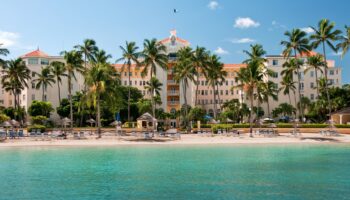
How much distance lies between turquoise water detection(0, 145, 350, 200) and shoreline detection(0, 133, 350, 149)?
28.0 feet

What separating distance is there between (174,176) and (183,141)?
2333cm

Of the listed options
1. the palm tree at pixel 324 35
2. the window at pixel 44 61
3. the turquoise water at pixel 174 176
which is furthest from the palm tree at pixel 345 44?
the window at pixel 44 61

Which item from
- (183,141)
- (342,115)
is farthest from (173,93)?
(183,141)

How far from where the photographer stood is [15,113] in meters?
75.2

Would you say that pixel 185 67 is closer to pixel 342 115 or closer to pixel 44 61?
pixel 342 115

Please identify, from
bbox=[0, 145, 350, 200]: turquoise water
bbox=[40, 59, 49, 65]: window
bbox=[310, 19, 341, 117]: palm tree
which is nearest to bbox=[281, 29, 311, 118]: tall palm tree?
bbox=[310, 19, 341, 117]: palm tree

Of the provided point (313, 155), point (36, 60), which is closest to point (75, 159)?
point (313, 155)

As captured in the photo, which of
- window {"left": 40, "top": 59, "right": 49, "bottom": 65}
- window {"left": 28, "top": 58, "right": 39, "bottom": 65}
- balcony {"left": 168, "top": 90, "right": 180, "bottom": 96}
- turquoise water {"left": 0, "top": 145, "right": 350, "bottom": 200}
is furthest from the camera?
balcony {"left": 168, "top": 90, "right": 180, "bottom": 96}

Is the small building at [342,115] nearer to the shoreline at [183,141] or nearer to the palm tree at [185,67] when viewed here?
the shoreline at [183,141]

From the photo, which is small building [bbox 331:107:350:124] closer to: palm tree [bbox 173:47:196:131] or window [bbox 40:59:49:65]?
palm tree [bbox 173:47:196:131]

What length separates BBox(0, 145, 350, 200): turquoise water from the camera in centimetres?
1711

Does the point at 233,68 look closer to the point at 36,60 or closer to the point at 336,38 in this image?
the point at 336,38

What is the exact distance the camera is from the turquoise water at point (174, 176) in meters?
17.1

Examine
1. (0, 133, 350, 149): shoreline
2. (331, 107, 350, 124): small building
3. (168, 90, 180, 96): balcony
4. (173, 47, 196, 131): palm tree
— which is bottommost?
(0, 133, 350, 149): shoreline
